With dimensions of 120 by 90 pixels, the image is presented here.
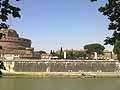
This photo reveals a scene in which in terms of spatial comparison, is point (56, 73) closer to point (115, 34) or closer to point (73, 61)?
point (73, 61)

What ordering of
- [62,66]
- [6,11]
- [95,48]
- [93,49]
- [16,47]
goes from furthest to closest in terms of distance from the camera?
[93,49]
[95,48]
[16,47]
[62,66]
[6,11]

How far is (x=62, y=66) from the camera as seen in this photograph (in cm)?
6262

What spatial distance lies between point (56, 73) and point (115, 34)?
57.4m

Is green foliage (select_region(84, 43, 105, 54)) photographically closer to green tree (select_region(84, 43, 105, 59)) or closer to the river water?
green tree (select_region(84, 43, 105, 59))

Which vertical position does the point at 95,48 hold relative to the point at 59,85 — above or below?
above

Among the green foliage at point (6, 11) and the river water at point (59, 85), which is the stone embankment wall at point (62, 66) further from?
the green foliage at point (6, 11)

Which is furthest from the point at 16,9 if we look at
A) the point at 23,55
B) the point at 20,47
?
the point at 20,47

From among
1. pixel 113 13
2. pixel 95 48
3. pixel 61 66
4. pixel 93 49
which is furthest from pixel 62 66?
pixel 113 13

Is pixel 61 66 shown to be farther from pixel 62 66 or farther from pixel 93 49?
pixel 93 49

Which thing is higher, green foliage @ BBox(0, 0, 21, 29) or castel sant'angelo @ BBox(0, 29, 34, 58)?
castel sant'angelo @ BBox(0, 29, 34, 58)

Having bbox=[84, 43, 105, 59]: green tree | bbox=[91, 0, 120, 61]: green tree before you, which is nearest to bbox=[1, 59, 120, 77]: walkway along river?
bbox=[84, 43, 105, 59]: green tree

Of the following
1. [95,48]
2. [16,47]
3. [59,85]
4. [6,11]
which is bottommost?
[59,85]

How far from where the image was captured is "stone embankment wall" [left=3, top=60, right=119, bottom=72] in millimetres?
61375

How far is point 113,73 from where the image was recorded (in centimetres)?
5869
